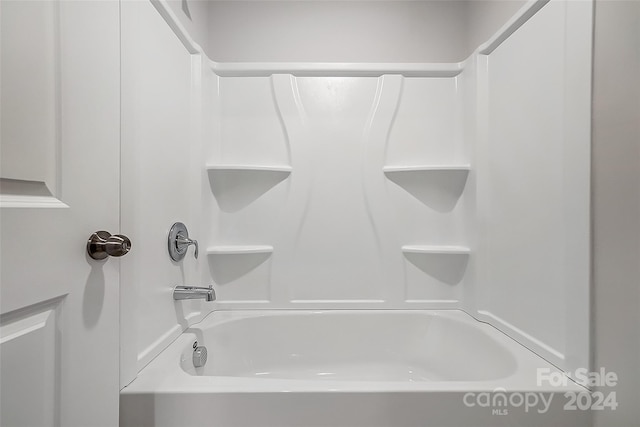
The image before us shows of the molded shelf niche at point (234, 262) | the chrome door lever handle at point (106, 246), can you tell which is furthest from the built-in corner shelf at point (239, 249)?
the chrome door lever handle at point (106, 246)

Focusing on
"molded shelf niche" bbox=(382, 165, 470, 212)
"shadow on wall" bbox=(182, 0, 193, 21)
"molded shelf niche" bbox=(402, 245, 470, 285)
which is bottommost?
"molded shelf niche" bbox=(402, 245, 470, 285)

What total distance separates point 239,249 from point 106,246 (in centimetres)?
112

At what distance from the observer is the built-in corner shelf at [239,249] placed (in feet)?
6.04

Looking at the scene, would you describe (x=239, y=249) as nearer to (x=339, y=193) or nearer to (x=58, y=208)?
(x=339, y=193)

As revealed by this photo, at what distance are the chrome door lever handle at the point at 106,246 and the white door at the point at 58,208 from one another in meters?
0.02

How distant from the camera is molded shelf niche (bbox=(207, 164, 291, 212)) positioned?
191cm

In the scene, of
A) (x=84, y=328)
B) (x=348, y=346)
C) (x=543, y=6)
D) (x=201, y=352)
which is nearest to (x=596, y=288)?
(x=543, y=6)

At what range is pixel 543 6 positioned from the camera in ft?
4.25

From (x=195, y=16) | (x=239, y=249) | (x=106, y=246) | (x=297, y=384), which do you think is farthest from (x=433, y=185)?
(x=106, y=246)

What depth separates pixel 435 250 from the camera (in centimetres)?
186

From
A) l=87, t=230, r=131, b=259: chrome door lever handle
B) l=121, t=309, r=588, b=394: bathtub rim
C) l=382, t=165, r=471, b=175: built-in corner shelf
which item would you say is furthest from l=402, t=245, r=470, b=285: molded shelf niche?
l=87, t=230, r=131, b=259: chrome door lever handle

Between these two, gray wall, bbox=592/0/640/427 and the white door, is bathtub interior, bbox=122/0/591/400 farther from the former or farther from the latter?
the white door

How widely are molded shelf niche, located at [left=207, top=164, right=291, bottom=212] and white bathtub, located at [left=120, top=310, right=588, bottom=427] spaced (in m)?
0.58

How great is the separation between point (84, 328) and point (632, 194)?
1.34m
